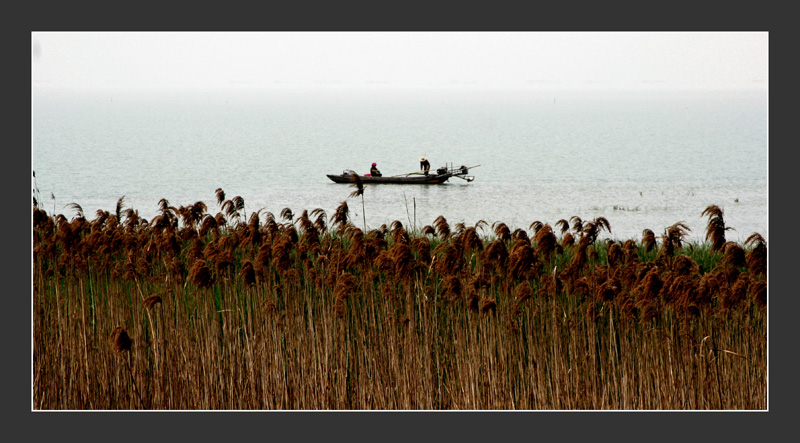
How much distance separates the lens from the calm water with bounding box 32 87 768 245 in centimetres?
695

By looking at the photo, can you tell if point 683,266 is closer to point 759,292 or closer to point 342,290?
point 759,292

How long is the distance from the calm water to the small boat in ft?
0.21

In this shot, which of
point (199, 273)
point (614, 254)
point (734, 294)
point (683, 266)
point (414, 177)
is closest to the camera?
point (199, 273)

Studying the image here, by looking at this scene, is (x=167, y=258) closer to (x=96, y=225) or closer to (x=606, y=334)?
(x=96, y=225)

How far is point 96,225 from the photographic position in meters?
6.83

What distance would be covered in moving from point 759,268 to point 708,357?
83 cm

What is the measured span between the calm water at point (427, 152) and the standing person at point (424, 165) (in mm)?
104

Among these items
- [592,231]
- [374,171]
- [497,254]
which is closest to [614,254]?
[592,231]

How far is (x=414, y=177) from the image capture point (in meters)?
7.76

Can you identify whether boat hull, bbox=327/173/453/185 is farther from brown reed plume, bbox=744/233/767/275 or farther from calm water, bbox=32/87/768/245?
brown reed plume, bbox=744/233/767/275

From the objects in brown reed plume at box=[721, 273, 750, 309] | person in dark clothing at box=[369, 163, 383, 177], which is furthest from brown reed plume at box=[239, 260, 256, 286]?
brown reed plume at box=[721, 273, 750, 309]

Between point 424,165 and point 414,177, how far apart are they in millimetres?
162

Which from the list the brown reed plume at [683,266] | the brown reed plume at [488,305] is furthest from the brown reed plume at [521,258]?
the brown reed plume at [683,266]

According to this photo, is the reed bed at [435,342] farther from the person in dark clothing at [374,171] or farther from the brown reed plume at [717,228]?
the person in dark clothing at [374,171]
